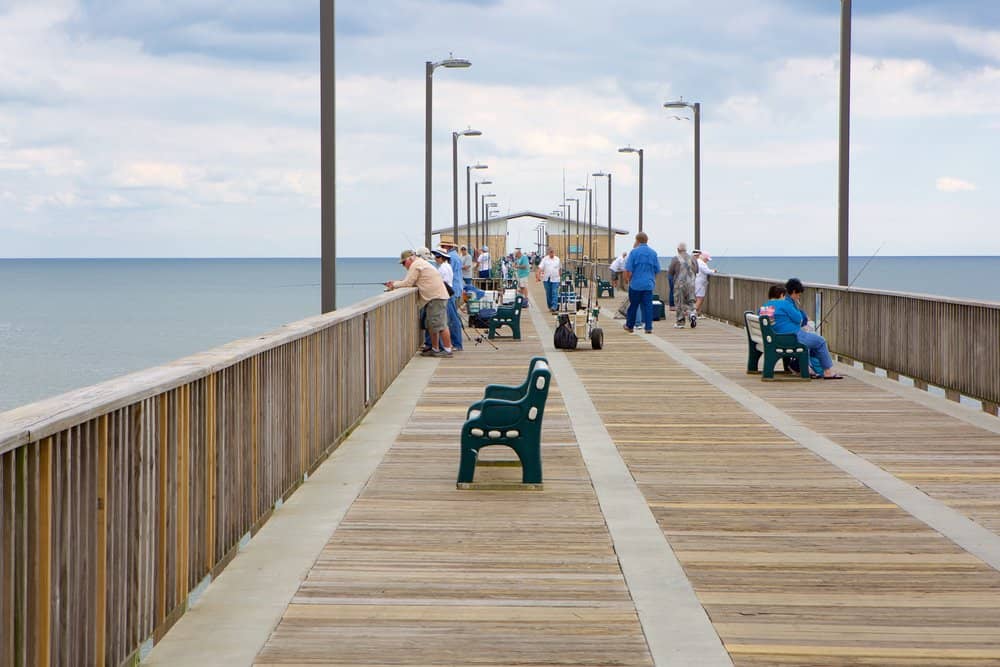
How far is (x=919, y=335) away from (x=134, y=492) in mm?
13288

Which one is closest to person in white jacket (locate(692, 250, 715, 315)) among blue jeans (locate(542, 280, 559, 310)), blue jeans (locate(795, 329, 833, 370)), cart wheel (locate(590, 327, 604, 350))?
blue jeans (locate(542, 280, 559, 310))

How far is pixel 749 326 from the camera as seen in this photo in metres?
19.0

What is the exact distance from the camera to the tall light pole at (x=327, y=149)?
1562 cm

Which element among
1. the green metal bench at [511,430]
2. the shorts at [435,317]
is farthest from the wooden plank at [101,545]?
the shorts at [435,317]

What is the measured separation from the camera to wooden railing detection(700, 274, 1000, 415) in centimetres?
1463

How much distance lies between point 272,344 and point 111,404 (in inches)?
133

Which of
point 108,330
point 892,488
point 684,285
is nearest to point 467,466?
point 892,488

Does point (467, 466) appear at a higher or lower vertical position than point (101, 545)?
lower

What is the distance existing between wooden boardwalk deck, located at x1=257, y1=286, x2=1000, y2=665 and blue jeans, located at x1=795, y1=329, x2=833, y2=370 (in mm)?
4653

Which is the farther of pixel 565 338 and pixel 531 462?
pixel 565 338

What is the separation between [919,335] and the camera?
1705 cm

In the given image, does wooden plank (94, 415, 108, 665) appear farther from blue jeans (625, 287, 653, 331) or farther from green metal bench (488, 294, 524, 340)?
blue jeans (625, 287, 653, 331)

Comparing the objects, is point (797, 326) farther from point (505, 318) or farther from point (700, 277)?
point (700, 277)

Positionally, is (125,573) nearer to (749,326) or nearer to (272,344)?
(272,344)
